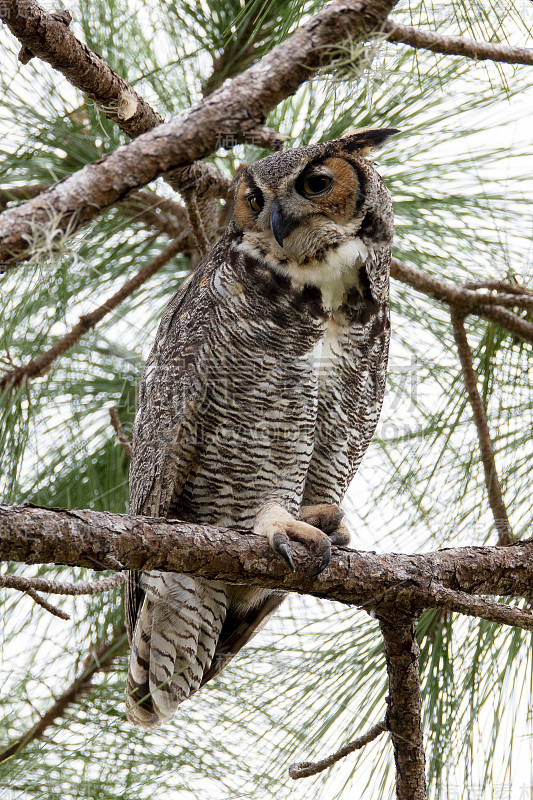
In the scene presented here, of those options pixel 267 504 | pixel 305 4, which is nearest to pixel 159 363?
pixel 267 504

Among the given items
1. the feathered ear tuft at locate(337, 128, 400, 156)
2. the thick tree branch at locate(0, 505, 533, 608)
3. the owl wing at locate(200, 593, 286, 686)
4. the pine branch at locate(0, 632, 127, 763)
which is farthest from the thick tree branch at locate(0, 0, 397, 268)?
the owl wing at locate(200, 593, 286, 686)

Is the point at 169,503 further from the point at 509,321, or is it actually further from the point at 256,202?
the point at 509,321

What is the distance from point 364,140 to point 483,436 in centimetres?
60

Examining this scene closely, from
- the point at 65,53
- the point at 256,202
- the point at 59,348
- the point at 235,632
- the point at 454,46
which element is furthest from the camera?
the point at 235,632

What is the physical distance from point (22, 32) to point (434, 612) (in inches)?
47.2

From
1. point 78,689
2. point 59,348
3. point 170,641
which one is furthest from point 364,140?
point 78,689

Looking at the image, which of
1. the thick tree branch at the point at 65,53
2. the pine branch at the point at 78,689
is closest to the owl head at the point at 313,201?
the thick tree branch at the point at 65,53

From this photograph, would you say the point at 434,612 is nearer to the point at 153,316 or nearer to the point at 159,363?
the point at 159,363

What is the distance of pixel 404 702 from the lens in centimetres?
118

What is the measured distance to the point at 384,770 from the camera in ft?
4.86

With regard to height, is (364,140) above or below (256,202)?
above

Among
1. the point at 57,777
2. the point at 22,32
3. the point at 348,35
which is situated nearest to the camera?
the point at 348,35

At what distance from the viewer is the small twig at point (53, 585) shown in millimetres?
1078

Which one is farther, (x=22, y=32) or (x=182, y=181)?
(x=182, y=181)
